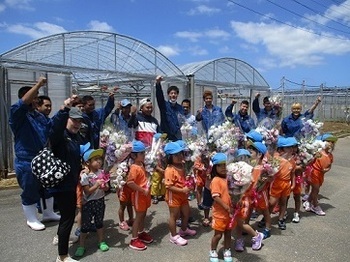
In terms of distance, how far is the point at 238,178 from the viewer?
3225mm

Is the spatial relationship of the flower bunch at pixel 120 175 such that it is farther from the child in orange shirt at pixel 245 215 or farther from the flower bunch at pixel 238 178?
the child in orange shirt at pixel 245 215

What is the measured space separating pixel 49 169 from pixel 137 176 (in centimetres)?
109

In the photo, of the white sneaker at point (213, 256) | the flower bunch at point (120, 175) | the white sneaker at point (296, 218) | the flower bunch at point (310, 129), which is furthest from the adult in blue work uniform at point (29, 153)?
the flower bunch at point (310, 129)

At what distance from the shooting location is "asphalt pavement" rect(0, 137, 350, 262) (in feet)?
11.5

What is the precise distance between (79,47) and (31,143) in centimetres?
614

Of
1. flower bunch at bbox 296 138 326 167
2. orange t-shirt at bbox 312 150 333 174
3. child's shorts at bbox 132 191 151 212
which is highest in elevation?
flower bunch at bbox 296 138 326 167

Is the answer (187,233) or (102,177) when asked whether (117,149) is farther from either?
(187,233)

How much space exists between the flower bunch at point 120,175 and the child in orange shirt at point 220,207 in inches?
41.4

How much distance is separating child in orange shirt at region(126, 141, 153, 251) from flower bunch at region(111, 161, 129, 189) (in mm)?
60

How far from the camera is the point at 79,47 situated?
380 inches

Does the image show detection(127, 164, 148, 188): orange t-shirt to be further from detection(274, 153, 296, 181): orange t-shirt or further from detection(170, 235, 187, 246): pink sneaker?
detection(274, 153, 296, 181): orange t-shirt

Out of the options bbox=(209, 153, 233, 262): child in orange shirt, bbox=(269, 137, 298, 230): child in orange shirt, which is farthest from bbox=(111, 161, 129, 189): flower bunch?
bbox=(269, 137, 298, 230): child in orange shirt

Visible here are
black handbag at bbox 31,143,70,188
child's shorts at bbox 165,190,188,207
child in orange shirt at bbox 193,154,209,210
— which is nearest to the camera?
black handbag at bbox 31,143,70,188

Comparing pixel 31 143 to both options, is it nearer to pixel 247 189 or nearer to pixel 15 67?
pixel 247 189
